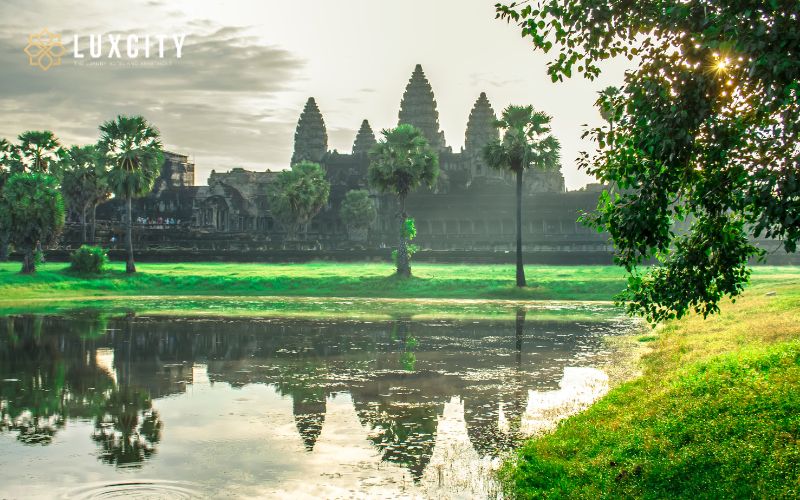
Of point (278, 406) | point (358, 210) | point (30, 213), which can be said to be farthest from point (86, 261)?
point (358, 210)

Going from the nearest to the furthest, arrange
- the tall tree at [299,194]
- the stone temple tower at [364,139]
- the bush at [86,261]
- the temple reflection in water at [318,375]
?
the temple reflection in water at [318,375] < the bush at [86,261] < the tall tree at [299,194] < the stone temple tower at [364,139]

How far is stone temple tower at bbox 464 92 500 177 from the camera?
12156 cm

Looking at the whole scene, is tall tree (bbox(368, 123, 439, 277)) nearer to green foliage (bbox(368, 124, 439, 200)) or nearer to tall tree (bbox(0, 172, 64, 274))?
green foliage (bbox(368, 124, 439, 200))

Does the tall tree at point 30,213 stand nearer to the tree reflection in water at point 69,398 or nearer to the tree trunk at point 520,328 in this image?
the tree reflection in water at point 69,398

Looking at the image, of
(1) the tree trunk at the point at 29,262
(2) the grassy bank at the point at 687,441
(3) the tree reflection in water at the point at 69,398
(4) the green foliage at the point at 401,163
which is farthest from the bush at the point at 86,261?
(2) the grassy bank at the point at 687,441

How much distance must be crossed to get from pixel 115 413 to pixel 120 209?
9850cm

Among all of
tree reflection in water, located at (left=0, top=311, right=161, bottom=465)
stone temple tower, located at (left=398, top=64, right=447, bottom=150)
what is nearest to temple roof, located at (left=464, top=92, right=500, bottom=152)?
stone temple tower, located at (left=398, top=64, right=447, bottom=150)

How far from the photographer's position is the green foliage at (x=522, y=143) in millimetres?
53812

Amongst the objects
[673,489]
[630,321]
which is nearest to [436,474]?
[673,489]

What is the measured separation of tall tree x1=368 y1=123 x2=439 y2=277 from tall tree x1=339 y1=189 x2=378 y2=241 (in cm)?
4669

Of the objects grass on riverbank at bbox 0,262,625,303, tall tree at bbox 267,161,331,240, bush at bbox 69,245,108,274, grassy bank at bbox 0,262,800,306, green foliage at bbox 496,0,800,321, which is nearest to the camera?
green foliage at bbox 496,0,800,321

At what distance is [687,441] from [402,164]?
158 feet

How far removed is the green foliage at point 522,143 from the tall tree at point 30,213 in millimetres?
26584

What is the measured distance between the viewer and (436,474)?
45.1 feet
